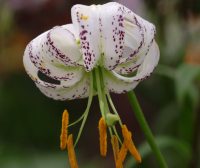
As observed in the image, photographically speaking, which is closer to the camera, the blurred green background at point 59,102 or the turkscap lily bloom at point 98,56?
the turkscap lily bloom at point 98,56

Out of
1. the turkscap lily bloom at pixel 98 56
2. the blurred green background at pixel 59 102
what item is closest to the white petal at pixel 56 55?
the turkscap lily bloom at pixel 98 56

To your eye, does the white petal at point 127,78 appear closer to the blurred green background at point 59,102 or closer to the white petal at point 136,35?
the white petal at point 136,35

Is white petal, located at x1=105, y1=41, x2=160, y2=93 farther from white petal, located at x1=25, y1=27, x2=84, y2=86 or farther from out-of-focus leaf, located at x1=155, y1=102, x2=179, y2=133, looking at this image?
out-of-focus leaf, located at x1=155, y1=102, x2=179, y2=133

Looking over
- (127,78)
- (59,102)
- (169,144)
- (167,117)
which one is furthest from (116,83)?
(59,102)

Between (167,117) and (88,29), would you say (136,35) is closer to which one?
(88,29)

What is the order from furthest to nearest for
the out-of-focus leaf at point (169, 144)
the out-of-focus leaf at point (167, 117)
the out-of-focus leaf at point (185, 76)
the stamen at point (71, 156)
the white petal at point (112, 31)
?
the out-of-focus leaf at point (167, 117), the out-of-focus leaf at point (169, 144), the out-of-focus leaf at point (185, 76), the stamen at point (71, 156), the white petal at point (112, 31)

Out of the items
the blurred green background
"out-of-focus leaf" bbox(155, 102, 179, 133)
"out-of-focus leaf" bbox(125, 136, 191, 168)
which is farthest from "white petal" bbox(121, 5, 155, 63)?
"out-of-focus leaf" bbox(155, 102, 179, 133)
